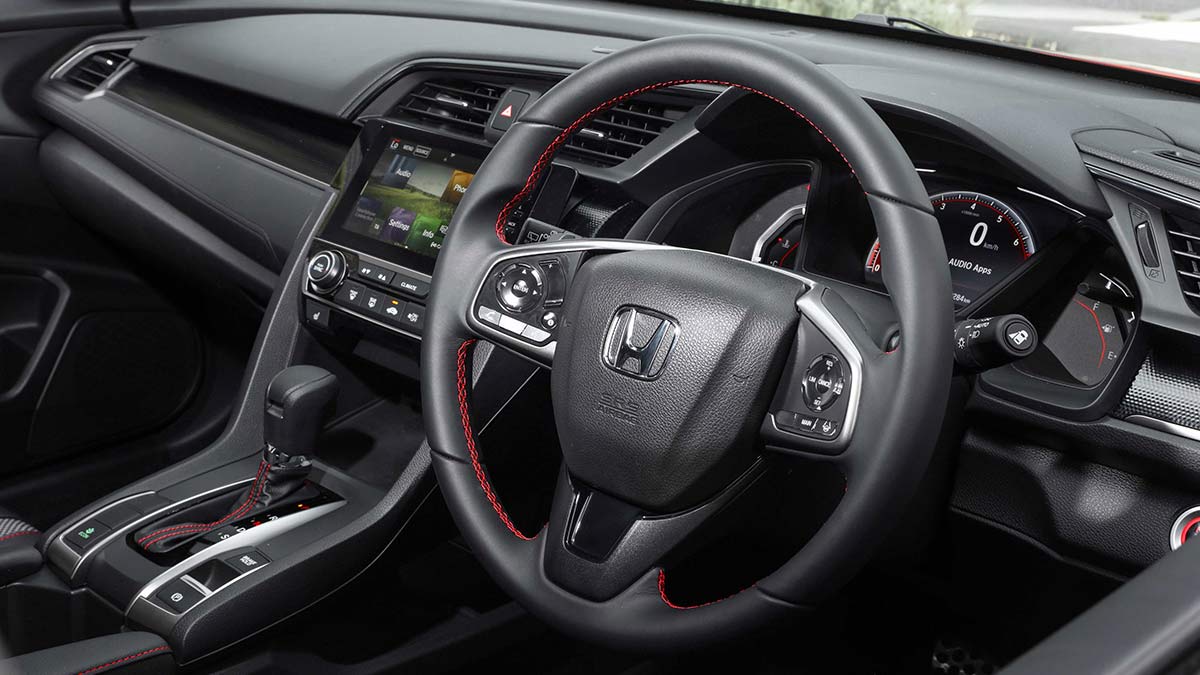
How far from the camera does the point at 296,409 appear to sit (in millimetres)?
1609

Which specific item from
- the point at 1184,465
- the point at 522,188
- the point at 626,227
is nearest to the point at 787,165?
the point at 626,227

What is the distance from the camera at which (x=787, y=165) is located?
149cm

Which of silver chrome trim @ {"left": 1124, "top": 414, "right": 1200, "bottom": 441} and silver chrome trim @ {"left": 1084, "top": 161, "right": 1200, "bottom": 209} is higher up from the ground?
silver chrome trim @ {"left": 1084, "top": 161, "right": 1200, "bottom": 209}

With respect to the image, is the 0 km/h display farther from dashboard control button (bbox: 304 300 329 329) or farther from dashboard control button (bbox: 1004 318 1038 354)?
dashboard control button (bbox: 304 300 329 329)

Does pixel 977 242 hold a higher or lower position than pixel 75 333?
higher

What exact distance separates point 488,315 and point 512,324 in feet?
0.10

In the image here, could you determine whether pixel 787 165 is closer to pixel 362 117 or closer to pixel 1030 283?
pixel 1030 283

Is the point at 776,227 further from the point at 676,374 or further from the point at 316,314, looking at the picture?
the point at 316,314

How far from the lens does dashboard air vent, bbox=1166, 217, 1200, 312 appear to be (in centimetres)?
128

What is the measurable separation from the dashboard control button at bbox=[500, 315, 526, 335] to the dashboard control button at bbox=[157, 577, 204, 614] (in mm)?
535

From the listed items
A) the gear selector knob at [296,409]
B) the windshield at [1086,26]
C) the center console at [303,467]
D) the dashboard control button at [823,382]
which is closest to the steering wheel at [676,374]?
the dashboard control button at [823,382]

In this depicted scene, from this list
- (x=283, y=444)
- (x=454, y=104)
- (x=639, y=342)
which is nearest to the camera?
(x=639, y=342)

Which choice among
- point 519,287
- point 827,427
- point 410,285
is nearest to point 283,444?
point 410,285

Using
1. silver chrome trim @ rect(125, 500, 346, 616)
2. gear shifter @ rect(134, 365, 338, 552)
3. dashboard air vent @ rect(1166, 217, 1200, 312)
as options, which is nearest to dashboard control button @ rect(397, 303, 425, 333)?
gear shifter @ rect(134, 365, 338, 552)
